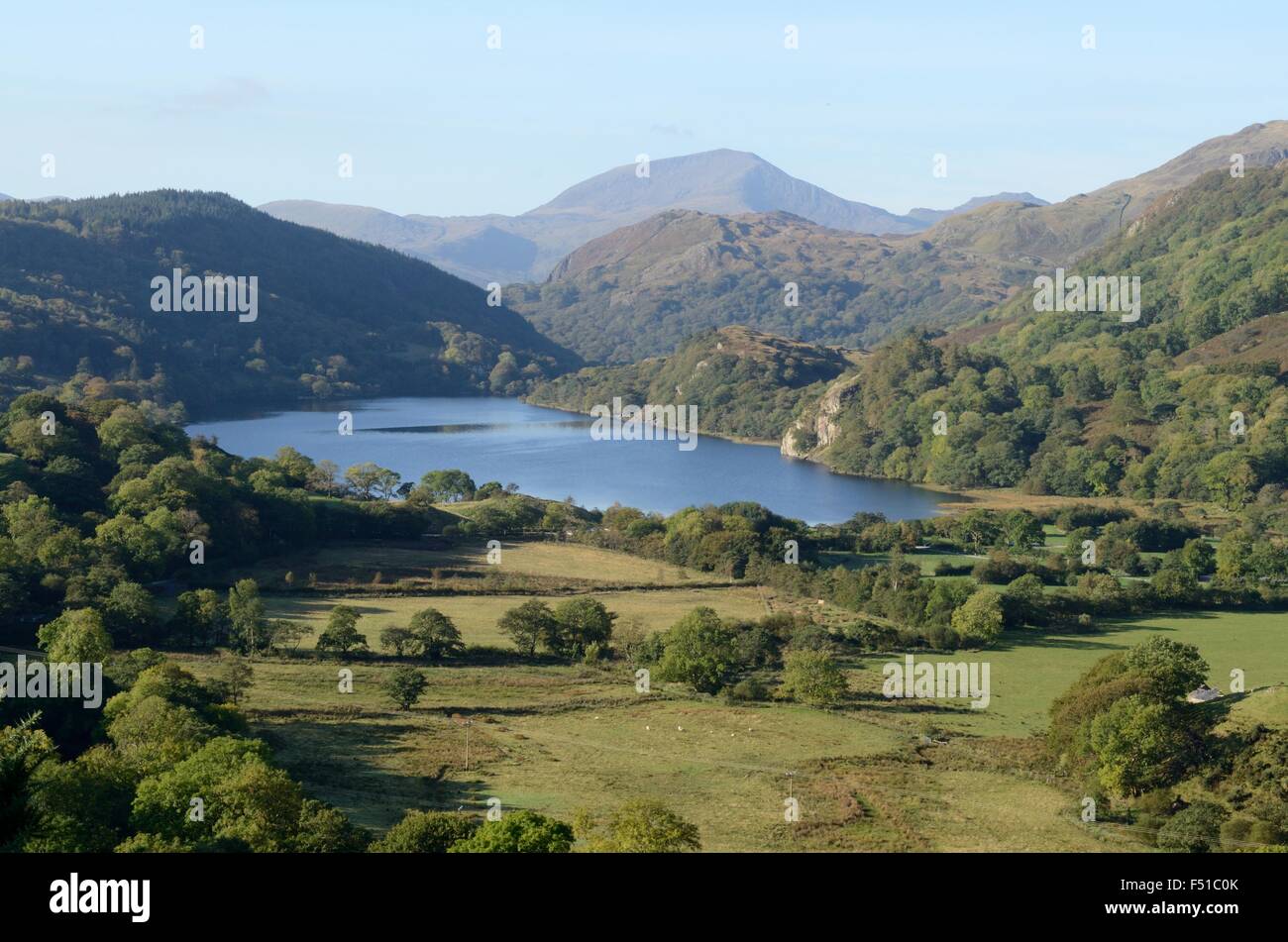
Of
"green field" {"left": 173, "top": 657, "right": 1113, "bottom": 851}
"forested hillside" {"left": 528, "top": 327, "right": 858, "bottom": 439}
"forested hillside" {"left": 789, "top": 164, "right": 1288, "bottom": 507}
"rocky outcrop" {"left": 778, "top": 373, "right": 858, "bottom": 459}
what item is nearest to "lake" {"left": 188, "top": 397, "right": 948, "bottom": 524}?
"rocky outcrop" {"left": 778, "top": 373, "right": 858, "bottom": 459}

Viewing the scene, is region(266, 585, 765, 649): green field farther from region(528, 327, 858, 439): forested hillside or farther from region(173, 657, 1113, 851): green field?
region(528, 327, 858, 439): forested hillside

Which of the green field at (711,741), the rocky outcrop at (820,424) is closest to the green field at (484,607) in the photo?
the green field at (711,741)

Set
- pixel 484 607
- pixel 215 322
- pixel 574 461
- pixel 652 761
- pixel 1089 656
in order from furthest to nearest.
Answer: pixel 215 322
pixel 574 461
pixel 484 607
pixel 1089 656
pixel 652 761

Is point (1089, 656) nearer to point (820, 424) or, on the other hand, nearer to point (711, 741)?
point (711, 741)

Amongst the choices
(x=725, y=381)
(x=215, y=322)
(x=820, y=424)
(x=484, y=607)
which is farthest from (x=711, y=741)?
(x=215, y=322)
